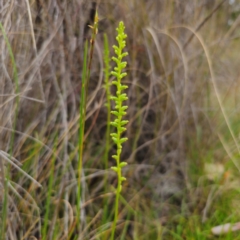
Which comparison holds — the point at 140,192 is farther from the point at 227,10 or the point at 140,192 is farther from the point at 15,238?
the point at 227,10

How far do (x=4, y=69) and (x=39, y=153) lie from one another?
25 cm

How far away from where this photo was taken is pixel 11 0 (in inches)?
40.8

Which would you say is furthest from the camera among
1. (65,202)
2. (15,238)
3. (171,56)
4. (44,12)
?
(171,56)

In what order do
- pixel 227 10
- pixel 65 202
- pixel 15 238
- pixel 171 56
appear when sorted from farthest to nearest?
pixel 227 10 → pixel 171 56 → pixel 65 202 → pixel 15 238

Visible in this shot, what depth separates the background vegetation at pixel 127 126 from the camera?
3.50 ft

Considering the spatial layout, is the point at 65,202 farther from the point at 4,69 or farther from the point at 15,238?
the point at 4,69

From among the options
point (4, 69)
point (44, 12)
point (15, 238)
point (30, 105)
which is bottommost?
point (15, 238)

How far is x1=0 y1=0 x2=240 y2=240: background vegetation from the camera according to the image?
1.07 meters

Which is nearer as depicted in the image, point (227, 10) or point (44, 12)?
point (44, 12)

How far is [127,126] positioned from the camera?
135 centimetres

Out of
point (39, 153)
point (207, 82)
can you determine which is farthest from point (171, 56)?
point (39, 153)

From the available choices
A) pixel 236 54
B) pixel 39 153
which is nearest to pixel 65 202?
pixel 39 153

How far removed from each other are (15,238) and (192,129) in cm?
69

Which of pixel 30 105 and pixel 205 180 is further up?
pixel 30 105
